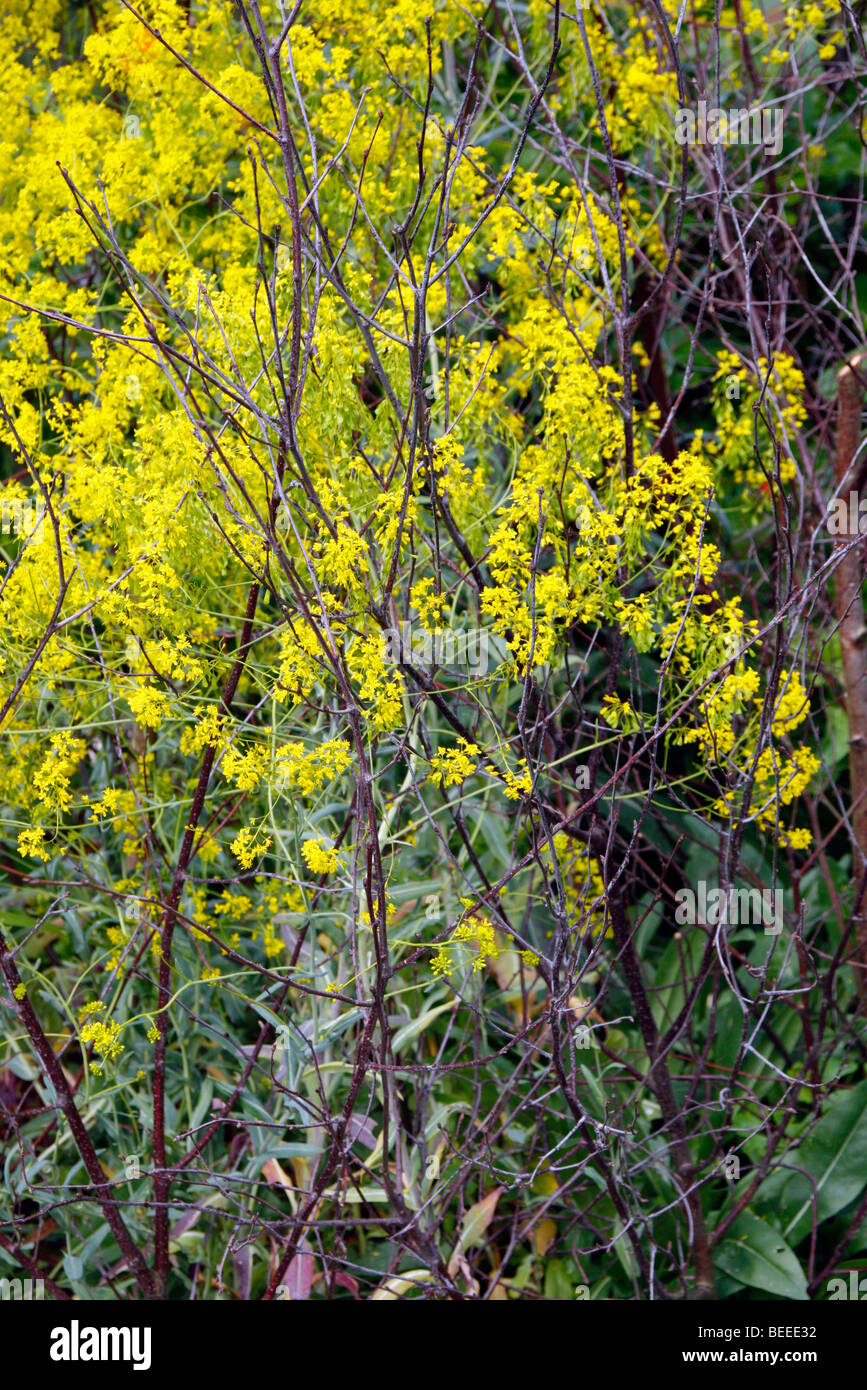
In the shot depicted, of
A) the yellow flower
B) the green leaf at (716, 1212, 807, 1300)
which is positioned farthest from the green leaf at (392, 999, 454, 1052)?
the green leaf at (716, 1212, 807, 1300)

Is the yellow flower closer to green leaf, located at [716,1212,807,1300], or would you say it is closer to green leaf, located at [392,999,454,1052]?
green leaf, located at [392,999,454,1052]

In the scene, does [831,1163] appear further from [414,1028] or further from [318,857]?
[318,857]

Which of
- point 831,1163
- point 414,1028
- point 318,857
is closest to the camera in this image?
point 318,857

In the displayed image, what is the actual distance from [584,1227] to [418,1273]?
39 centimetres

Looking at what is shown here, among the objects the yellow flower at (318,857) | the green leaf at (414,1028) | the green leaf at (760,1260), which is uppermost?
the yellow flower at (318,857)

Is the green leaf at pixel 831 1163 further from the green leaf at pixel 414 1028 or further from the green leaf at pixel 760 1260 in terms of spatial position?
the green leaf at pixel 414 1028

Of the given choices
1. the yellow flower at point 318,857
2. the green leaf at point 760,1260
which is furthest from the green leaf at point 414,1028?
the green leaf at point 760,1260

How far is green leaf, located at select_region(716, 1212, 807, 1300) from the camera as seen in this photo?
7.69 ft

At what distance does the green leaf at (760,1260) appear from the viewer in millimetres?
2344

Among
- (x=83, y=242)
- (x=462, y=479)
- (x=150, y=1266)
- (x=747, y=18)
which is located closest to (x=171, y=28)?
(x=83, y=242)

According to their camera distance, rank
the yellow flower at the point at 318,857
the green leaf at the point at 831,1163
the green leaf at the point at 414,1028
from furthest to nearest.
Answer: the green leaf at the point at 831,1163
the green leaf at the point at 414,1028
the yellow flower at the point at 318,857

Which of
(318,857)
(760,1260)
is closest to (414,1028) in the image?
(318,857)

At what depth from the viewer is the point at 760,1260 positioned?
2.40 meters

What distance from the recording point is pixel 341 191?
7.86ft
